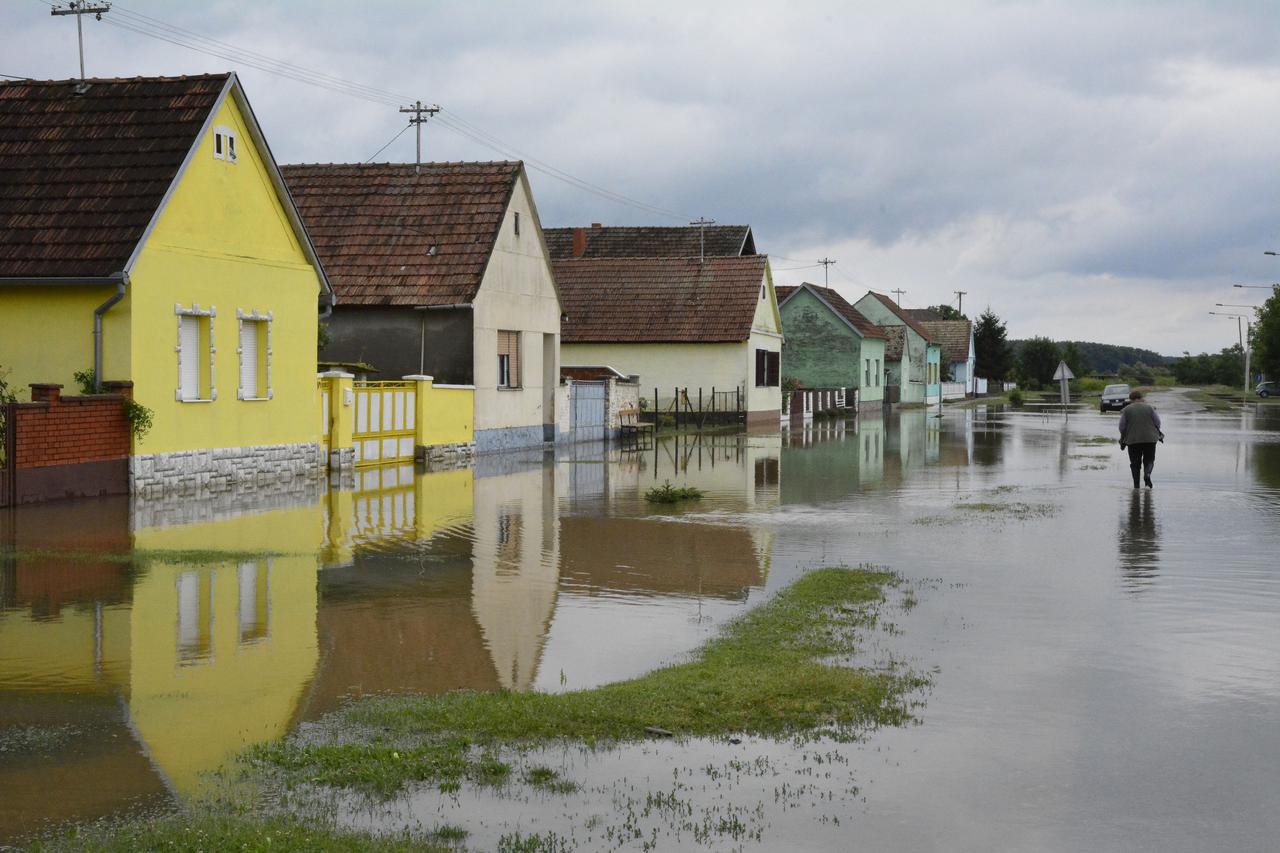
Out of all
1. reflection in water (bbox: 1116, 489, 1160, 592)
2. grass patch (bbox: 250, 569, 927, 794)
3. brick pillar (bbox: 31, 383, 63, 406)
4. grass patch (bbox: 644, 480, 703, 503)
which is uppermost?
brick pillar (bbox: 31, 383, 63, 406)

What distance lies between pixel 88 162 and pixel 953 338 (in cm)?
10422

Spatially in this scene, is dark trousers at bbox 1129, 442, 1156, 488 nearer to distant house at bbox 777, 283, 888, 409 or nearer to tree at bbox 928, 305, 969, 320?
distant house at bbox 777, 283, 888, 409

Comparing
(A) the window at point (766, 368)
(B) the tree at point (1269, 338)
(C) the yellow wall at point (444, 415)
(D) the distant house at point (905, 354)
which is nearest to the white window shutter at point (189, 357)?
(C) the yellow wall at point (444, 415)

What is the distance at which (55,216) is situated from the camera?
2055 cm

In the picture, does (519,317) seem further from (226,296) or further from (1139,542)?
Result: (1139,542)

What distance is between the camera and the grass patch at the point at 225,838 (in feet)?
17.8

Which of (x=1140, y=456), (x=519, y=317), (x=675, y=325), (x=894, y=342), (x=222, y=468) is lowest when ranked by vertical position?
(x=222, y=468)

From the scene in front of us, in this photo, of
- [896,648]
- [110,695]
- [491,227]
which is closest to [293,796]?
[110,695]

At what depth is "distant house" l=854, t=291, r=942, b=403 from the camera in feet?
295

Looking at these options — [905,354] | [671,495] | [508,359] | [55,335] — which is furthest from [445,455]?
[905,354]

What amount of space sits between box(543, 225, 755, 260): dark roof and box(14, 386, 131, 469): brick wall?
44485 millimetres

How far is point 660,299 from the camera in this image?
52.5 metres

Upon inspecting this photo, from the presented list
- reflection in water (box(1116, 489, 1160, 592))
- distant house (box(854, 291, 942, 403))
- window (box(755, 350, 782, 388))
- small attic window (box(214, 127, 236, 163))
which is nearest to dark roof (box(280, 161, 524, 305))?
small attic window (box(214, 127, 236, 163))

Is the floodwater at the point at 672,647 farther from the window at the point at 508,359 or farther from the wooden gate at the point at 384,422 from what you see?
the window at the point at 508,359
